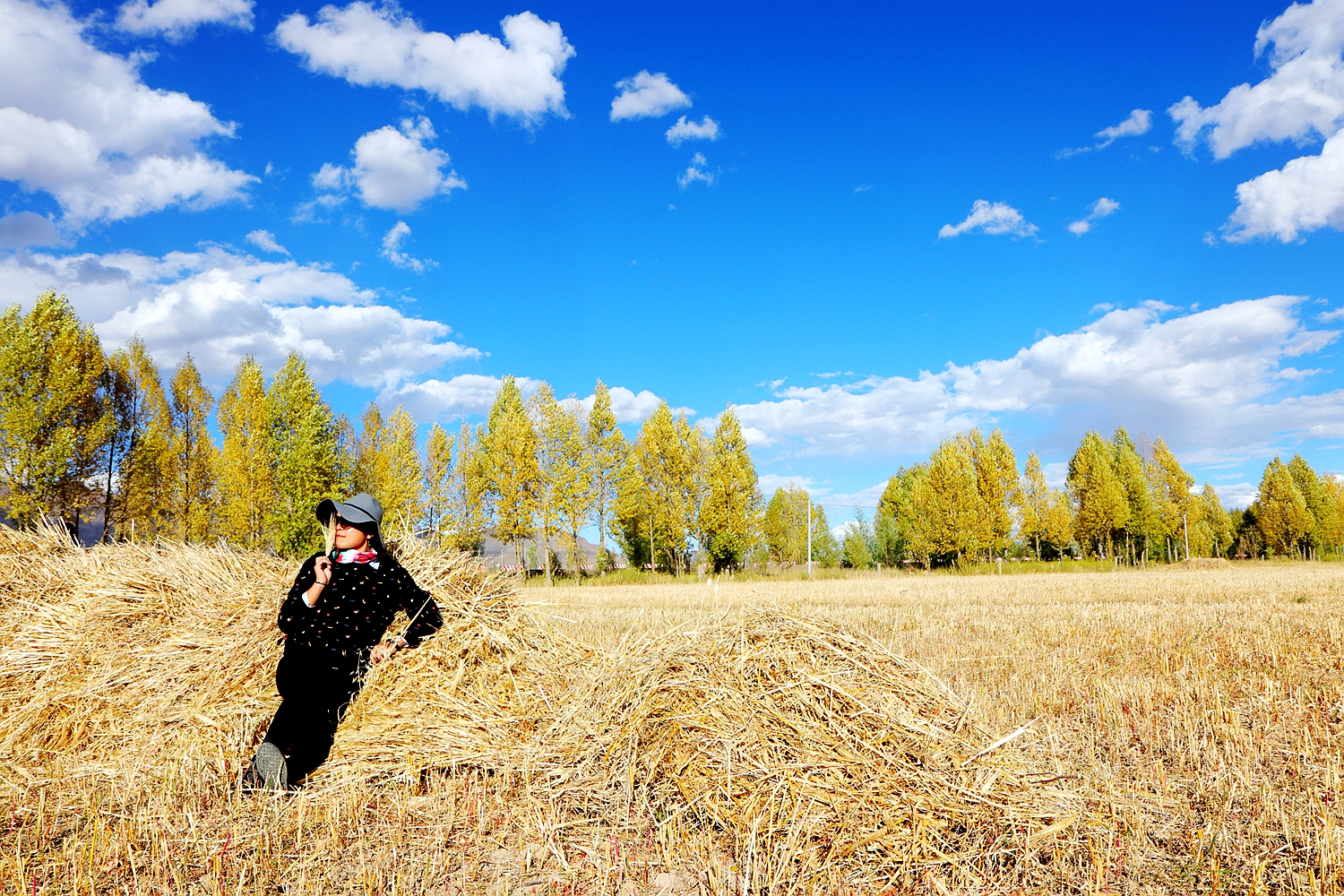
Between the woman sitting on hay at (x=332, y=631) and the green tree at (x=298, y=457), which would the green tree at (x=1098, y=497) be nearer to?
the green tree at (x=298, y=457)

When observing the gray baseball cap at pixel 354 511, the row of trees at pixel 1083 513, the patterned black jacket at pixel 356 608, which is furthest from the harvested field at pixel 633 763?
the row of trees at pixel 1083 513

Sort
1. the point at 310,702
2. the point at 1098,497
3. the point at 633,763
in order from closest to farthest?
the point at 633,763
the point at 310,702
the point at 1098,497

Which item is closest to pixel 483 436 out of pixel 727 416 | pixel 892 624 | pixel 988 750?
pixel 727 416

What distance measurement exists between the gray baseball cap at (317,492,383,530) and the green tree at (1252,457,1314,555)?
238 ft

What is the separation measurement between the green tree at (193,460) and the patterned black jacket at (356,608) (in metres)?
33.5

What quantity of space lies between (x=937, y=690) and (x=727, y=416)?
36.6 m

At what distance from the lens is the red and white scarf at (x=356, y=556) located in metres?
5.11

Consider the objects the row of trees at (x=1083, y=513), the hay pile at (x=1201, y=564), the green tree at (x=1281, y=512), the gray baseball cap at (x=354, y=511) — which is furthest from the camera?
the green tree at (x=1281, y=512)

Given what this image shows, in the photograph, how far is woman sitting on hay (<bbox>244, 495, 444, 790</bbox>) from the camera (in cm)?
447

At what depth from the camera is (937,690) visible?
13.7 feet

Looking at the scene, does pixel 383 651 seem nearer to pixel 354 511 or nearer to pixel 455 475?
pixel 354 511

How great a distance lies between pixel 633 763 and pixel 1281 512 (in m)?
72.8

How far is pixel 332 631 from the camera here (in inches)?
194

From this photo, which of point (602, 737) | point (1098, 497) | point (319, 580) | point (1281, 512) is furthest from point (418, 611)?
point (1281, 512)
